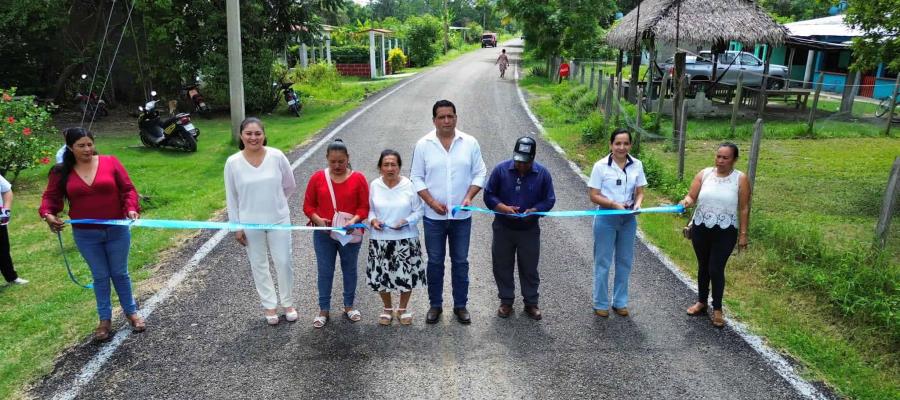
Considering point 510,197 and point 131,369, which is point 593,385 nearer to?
point 510,197

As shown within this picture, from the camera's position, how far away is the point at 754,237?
6676 millimetres

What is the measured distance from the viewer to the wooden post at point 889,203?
17.7 feet

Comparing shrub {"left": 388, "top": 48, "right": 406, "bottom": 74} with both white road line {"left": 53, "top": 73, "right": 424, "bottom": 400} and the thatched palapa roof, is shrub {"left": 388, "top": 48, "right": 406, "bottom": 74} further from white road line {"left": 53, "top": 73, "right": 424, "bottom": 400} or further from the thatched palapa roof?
white road line {"left": 53, "top": 73, "right": 424, "bottom": 400}

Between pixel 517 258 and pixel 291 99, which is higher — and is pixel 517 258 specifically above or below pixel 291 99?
below

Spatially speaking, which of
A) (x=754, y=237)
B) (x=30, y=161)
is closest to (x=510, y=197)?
(x=754, y=237)

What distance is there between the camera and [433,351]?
4.52 m

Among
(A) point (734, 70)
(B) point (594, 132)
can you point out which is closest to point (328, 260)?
(B) point (594, 132)

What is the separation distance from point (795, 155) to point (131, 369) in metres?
11.9

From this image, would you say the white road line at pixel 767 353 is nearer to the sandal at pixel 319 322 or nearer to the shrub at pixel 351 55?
the sandal at pixel 319 322

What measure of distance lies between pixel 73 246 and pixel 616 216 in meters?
5.97

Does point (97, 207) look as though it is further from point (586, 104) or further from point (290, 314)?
point (586, 104)

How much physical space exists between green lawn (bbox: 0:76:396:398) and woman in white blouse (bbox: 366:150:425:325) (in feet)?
7.42

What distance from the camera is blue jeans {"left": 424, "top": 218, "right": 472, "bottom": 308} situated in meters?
4.84

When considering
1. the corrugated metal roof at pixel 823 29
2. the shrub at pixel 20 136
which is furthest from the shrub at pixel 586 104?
the shrub at pixel 20 136
